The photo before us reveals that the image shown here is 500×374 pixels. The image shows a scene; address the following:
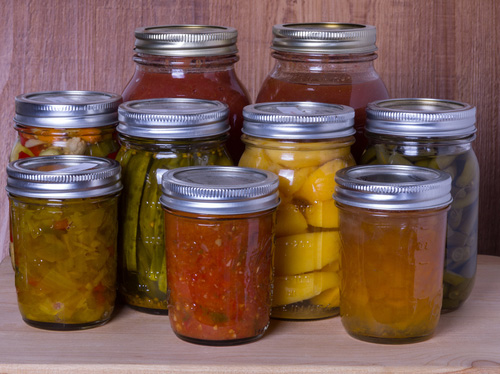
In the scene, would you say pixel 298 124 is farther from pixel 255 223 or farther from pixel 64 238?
pixel 64 238

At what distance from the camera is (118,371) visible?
730 mm

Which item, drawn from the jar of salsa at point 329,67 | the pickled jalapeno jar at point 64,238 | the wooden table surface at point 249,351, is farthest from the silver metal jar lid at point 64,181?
the jar of salsa at point 329,67

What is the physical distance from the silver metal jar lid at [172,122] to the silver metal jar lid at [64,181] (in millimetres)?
46

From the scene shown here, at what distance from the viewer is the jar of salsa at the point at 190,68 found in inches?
36.4

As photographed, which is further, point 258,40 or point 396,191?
point 258,40

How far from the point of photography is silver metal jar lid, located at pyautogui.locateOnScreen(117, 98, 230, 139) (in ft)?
2.68

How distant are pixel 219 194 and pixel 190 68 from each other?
0.26 metres

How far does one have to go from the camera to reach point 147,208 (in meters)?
0.84

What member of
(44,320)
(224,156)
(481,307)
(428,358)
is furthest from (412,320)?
(44,320)

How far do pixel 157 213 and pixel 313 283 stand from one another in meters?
0.18

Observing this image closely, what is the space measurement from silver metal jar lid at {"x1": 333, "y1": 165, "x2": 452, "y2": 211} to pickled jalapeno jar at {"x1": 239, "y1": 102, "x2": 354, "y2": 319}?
0.12 feet

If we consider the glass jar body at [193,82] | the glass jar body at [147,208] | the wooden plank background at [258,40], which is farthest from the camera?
the wooden plank background at [258,40]

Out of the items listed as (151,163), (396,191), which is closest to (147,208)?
(151,163)

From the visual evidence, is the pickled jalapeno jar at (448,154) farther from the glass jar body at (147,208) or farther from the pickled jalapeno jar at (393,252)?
the glass jar body at (147,208)
